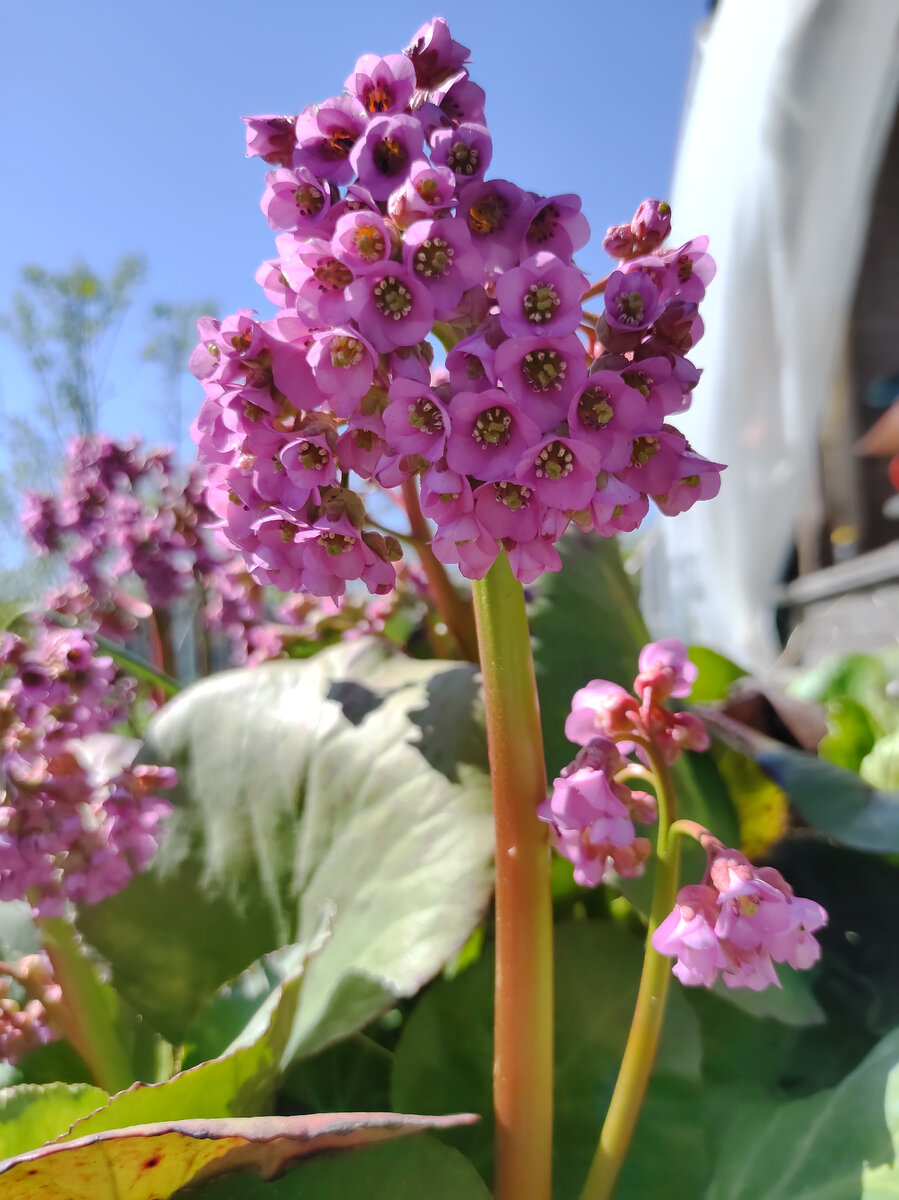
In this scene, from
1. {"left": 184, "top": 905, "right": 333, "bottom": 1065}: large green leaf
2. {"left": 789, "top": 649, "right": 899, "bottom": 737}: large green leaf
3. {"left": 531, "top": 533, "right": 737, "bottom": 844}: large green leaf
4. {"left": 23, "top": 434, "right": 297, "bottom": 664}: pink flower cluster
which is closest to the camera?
{"left": 184, "top": 905, "right": 333, "bottom": 1065}: large green leaf

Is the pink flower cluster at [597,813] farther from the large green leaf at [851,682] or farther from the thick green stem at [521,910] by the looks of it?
the large green leaf at [851,682]

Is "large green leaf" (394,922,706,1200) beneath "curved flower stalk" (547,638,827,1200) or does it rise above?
beneath

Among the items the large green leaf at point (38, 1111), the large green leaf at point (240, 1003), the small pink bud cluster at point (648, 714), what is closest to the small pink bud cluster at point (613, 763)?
the small pink bud cluster at point (648, 714)

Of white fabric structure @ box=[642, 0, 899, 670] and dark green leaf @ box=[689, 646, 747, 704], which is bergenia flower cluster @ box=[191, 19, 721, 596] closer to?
dark green leaf @ box=[689, 646, 747, 704]

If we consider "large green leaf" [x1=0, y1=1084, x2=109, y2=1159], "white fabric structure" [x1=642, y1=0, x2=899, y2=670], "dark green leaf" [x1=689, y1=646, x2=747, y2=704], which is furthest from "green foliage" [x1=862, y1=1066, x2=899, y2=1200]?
"white fabric structure" [x1=642, y1=0, x2=899, y2=670]

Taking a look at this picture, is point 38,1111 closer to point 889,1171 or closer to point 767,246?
point 889,1171

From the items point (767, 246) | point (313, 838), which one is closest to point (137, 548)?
point (313, 838)

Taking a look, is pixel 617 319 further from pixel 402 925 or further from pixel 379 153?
pixel 402 925
